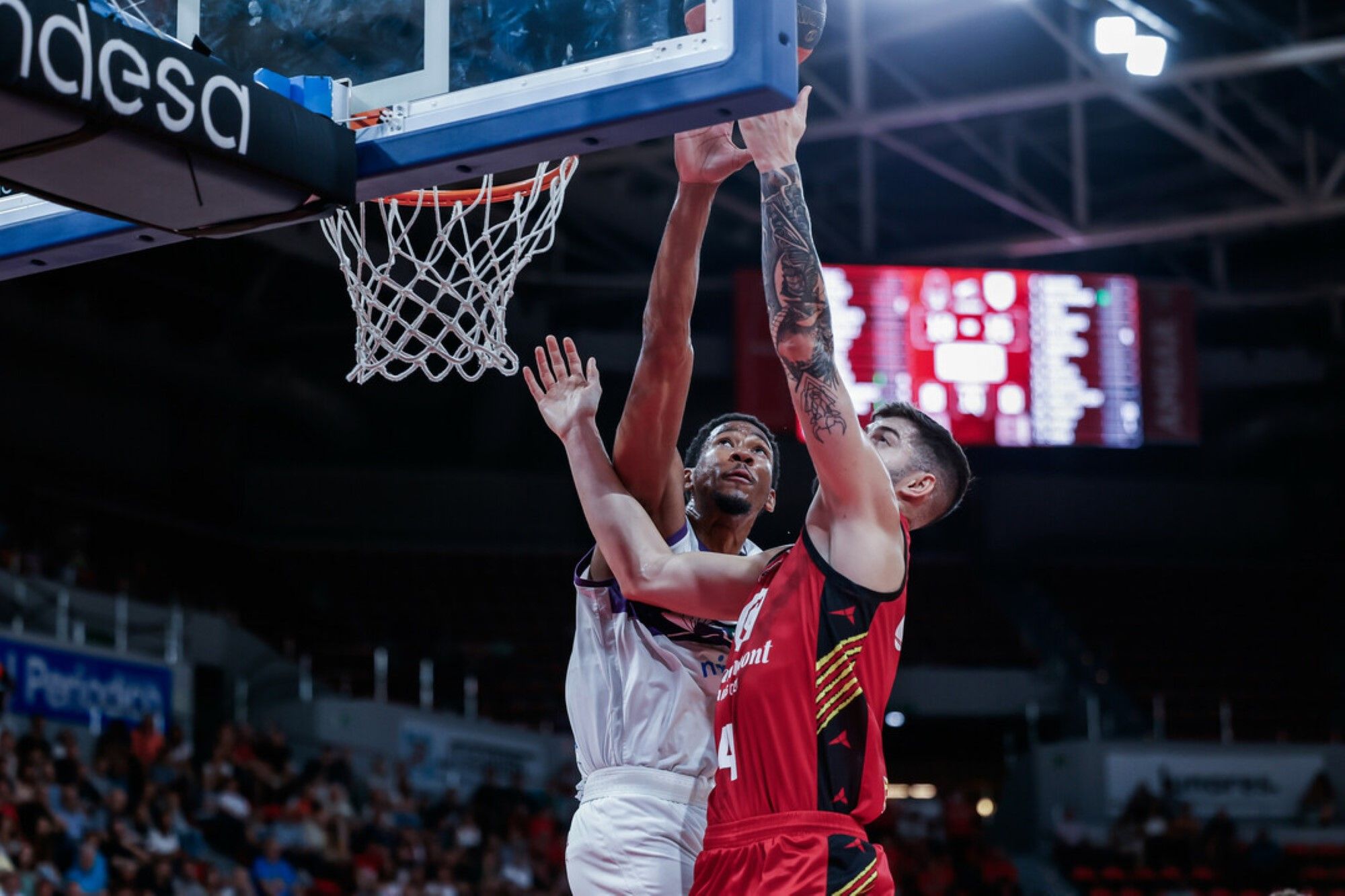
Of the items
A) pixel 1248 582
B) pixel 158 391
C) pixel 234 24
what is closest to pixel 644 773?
pixel 234 24

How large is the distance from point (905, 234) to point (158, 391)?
9.68m

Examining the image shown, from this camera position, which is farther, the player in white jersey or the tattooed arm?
the player in white jersey

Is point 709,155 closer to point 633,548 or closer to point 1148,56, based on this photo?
point 633,548

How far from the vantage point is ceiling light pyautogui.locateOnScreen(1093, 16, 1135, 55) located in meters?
14.3

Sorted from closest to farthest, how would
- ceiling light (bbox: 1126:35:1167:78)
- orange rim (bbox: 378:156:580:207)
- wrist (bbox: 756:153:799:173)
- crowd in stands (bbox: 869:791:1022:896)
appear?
wrist (bbox: 756:153:799:173), orange rim (bbox: 378:156:580:207), ceiling light (bbox: 1126:35:1167:78), crowd in stands (bbox: 869:791:1022:896)

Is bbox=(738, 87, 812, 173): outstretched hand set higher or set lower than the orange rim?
lower

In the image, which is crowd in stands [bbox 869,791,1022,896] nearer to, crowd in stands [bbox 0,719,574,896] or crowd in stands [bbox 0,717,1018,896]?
crowd in stands [bbox 0,717,1018,896]

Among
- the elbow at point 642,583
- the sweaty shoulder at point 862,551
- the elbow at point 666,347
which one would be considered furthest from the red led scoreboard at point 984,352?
the sweaty shoulder at point 862,551

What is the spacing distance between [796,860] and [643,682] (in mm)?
787

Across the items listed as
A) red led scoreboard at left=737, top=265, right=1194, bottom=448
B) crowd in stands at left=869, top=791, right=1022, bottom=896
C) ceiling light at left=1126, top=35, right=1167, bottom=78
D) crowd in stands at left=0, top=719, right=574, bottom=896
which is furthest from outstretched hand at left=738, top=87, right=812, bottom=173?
crowd in stands at left=869, top=791, right=1022, bottom=896

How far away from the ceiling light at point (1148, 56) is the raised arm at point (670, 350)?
11.7 metres

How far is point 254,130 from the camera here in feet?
10.1

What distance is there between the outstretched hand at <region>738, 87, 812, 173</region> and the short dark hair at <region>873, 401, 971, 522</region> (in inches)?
22.9

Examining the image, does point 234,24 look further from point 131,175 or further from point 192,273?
point 192,273
